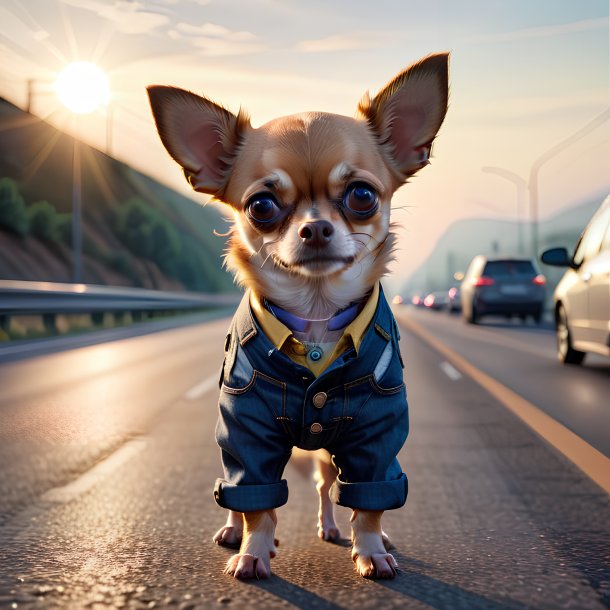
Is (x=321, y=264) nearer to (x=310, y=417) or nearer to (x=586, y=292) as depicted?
(x=310, y=417)

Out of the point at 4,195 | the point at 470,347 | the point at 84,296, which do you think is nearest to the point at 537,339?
the point at 470,347

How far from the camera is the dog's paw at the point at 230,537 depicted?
3.91 metres

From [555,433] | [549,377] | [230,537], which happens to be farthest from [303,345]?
[549,377]

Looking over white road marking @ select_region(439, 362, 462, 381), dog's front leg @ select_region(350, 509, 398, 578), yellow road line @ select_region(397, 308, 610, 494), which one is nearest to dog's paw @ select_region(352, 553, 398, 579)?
dog's front leg @ select_region(350, 509, 398, 578)

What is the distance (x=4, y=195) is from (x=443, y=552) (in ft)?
195

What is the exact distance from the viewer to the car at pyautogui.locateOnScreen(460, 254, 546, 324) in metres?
26.7

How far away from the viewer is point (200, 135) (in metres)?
3.62

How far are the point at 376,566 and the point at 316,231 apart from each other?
1.24m

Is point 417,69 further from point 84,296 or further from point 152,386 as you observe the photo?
point 84,296

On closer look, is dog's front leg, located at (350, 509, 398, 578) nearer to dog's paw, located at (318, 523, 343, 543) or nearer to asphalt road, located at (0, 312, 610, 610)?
asphalt road, located at (0, 312, 610, 610)

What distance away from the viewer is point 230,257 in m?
3.49

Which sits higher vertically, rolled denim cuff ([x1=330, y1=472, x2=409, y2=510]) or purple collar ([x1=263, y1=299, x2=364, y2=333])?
purple collar ([x1=263, y1=299, x2=364, y2=333])

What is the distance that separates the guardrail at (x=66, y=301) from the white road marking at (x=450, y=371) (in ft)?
22.8

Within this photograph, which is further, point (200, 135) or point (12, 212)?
point (12, 212)
